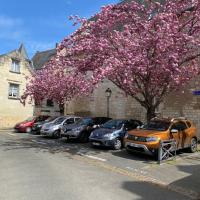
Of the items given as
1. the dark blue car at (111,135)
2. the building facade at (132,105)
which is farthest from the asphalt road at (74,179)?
the building facade at (132,105)

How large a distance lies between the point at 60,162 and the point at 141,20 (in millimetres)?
7922

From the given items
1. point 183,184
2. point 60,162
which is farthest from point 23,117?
point 183,184

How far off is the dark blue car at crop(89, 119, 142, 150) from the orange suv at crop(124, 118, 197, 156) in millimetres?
1459

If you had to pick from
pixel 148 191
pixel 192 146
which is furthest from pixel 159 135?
pixel 148 191

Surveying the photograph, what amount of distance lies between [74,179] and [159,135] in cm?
530

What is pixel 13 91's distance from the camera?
32.6 meters

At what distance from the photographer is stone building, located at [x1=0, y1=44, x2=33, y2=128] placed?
103ft

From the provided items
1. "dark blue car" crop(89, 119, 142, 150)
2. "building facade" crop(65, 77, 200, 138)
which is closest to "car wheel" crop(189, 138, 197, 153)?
"dark blue car" crop(89, 119, 142, 150)

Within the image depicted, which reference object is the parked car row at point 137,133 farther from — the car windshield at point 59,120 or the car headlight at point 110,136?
the car windshield at point 59,120

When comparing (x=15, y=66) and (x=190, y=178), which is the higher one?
(x=15, y=66)

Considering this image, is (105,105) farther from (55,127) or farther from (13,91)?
(13,91)

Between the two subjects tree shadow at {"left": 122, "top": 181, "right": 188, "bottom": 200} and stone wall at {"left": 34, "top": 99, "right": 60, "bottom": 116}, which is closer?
tree shadow at {"left": 122, "top": 181, "right": 188, "bottom": 200}

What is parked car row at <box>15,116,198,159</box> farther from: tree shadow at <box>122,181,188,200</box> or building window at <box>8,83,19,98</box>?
building window at <box>8,83,19,98</box>

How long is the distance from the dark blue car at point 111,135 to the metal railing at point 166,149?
9.54 feet
